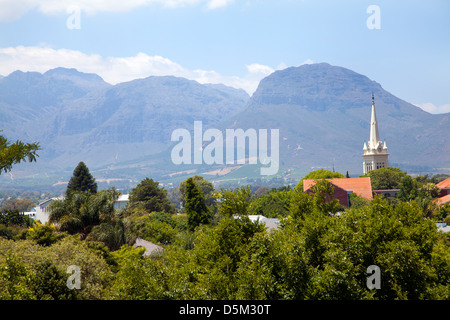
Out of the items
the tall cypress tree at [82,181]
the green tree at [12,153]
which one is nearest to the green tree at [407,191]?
the tall cypress tree at [82,181]

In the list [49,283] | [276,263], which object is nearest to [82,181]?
[49,283]

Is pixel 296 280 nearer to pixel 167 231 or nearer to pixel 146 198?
pixel 167 231

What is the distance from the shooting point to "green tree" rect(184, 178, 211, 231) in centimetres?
4394

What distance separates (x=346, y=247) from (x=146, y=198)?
55800 mm

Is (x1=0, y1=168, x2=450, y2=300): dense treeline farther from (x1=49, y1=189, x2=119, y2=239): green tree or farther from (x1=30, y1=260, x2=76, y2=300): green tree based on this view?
(x1=49, y1=189, x2=119, y2=239): green tree

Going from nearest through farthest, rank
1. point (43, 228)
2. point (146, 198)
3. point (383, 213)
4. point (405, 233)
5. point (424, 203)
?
1. point (405, 233)
2. point (383, 213)
3. point (43, 228)
4. point (424, 203)
5. point (146, 198)

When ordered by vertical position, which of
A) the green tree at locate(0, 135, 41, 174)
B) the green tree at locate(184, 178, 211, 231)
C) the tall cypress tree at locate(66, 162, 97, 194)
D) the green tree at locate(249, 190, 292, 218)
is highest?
the green tree at locate(0, 135, 41, 174)

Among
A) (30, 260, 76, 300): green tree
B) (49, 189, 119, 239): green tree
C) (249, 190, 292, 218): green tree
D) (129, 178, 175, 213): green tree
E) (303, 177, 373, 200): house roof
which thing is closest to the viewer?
(30, 260, 76, 300): green tree

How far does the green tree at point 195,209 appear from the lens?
4394 centimetres

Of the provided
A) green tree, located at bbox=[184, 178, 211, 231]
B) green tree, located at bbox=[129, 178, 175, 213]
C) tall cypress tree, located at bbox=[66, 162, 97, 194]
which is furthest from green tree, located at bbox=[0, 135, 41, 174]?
green tree, located at bbox=[129, 178, 175, 213]

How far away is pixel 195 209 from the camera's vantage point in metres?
44.4

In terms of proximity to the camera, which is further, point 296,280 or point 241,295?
point 296,280

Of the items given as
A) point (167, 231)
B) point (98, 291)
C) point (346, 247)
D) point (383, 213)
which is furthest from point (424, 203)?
point (98, 291)
